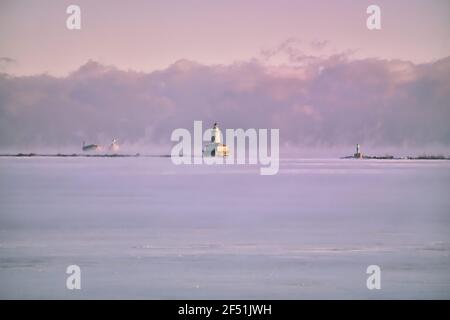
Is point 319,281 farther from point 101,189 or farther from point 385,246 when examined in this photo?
point 101,189

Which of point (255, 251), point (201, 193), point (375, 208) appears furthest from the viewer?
point (201, 193)

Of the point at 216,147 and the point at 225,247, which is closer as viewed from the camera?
the point at 225,247

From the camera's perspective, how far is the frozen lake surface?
510 inches

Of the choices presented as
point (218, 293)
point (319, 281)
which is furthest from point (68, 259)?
point (319, 281)

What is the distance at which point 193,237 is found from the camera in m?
18.2

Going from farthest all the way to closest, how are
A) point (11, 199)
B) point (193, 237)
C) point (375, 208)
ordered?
point (11, 199) < point (375, 208) < point (193, 237)

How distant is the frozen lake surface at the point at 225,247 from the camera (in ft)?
42.5

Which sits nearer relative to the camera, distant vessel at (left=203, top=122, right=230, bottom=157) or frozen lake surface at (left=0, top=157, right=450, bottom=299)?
frozen lake surface at (left=0, top=157, right=450, bottom=299)

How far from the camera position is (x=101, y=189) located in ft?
119

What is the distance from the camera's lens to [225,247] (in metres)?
16.7

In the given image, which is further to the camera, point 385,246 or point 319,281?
point 385,246

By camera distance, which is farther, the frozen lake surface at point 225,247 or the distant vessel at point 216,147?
the distant vessel at point 216,147

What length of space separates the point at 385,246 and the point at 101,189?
2146 cm
